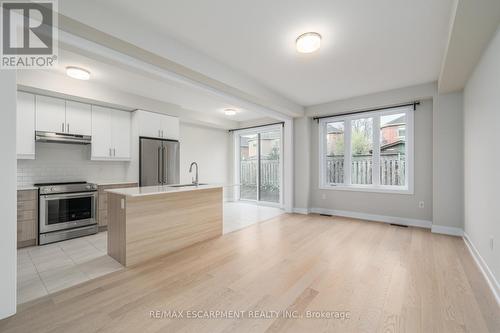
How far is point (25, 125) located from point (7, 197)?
2340mm

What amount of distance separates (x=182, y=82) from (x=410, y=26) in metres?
2.84

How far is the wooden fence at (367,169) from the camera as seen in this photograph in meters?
4.45

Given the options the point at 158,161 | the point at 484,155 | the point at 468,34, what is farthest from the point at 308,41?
the point at 158,161

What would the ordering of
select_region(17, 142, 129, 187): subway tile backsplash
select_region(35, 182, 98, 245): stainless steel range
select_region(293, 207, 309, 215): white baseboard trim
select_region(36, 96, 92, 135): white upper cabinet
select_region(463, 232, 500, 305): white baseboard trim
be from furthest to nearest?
select_region(293, 207, 309, 215): white baseboard trim, select_region(17, 142, 129, 187): subway tile backsplash, select_region(36, 96, 92, 135): white upper cabinet, select_region(35, 182, 98, 245): stainless steel range, select_region(463, 232, 500, 305): white baseboard trim

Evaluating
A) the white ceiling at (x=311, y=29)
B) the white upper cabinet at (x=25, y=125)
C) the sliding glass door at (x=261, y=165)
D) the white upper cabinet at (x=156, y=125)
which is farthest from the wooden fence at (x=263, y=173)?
the white upper cabinet at (x=25, y=125)

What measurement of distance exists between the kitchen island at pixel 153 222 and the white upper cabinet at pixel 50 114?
6.04 feet

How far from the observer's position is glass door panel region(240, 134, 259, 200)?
7043 millimetres

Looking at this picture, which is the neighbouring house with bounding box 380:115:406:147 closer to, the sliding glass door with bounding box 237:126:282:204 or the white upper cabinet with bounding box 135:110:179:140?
the sliding glass door with bounding box 237:126:282:204

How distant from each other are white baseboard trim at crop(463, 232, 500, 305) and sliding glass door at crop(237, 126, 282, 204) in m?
4.07

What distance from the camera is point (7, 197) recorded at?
170 cm

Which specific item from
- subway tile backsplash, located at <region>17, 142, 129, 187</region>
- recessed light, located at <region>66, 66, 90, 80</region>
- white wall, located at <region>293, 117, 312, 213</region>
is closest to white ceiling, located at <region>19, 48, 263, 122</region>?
recessed light, located at <region>66, 66, 90, 80</region>

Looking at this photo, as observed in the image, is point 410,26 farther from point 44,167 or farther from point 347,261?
point 44,167

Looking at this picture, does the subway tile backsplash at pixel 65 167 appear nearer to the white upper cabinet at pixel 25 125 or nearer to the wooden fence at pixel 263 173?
the white upper cabinet at pixel 25 125

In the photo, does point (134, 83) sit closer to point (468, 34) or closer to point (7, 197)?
point (7, 197)
